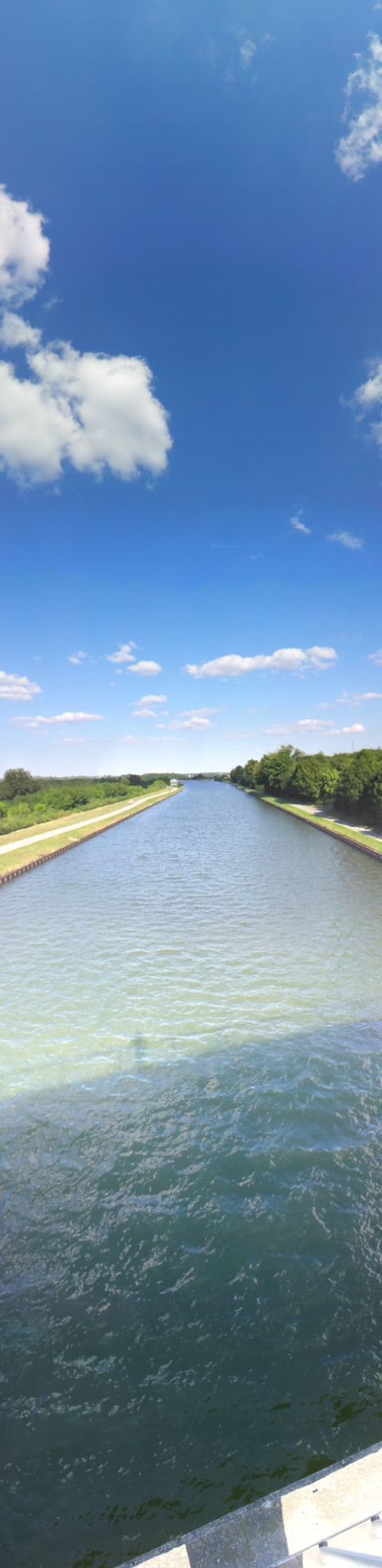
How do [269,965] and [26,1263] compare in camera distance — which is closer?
[26,1263]

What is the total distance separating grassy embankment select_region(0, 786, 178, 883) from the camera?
21.3 metres

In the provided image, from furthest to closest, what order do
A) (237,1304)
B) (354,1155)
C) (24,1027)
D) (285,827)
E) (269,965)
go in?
(285,827) → (269,965) → (24,1027) → (354,1155) → (237,1304)

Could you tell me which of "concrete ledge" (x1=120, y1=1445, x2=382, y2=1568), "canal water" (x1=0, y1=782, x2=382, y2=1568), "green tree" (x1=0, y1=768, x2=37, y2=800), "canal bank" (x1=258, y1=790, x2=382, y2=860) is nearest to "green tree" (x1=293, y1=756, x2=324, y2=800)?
"canal bank" (x1=258, y1=790, x2=382, y2=860)

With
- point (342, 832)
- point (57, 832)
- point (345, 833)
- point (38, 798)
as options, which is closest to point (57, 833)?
point (57, 832)

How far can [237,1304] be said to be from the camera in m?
3.67

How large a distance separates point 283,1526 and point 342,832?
86.8 ft

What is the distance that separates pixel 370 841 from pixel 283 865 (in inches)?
197

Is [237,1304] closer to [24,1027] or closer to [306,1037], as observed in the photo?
[306,1037]

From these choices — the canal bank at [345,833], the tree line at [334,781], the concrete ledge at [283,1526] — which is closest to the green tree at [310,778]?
the tree line at [334,781]

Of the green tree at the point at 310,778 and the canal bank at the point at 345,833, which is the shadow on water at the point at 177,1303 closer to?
the canal bank at the point at 345,833

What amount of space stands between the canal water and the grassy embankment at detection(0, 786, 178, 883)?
11.5 metres

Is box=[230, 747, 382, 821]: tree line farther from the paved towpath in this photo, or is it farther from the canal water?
the canal water

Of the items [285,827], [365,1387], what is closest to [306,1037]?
[365,1387]

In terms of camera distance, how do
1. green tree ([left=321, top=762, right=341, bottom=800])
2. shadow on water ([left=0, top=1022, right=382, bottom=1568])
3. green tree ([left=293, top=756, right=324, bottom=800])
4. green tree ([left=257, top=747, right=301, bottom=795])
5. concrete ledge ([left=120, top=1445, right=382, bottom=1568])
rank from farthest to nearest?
green tree ([left=257, top=747, right=301, bottom=795]), green tree ([left=293, top=756, right=324, bottom=800]), green tree ([left=321, top=762, right=341, bottom=800]), shadow on water ([left=0, top=1022, right=382, bottom=1568]), concrete ledge ([left=120, top=1445, right=382, bottom=1568])
